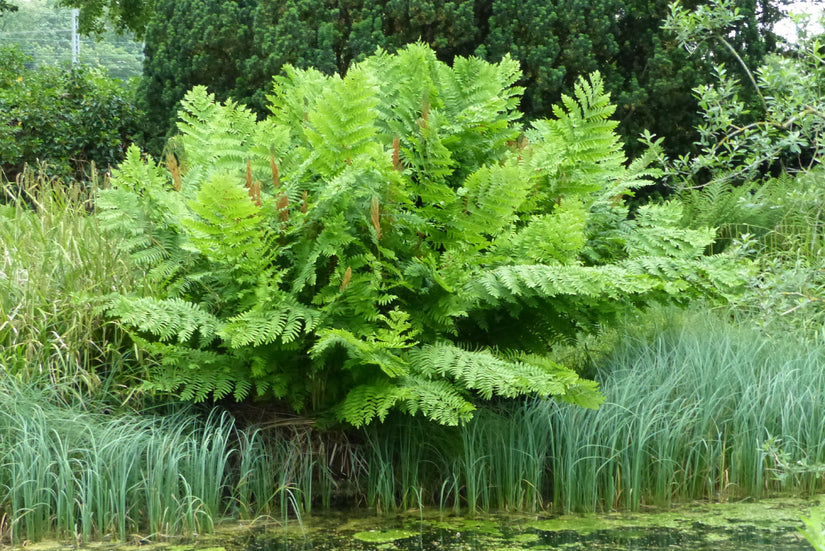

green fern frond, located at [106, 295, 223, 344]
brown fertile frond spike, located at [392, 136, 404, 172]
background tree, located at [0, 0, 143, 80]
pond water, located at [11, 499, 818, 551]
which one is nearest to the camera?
pond water, located at [11, 499, 818, 551]

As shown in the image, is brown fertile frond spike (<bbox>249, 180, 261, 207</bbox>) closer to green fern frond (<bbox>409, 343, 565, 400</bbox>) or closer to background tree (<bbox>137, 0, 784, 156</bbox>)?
green fern frond (<bbox>409, 343, 565, 400</bbox>)

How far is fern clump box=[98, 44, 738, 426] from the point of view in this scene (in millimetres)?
3982

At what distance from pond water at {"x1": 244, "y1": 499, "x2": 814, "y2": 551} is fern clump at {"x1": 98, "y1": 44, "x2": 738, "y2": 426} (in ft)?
1.73

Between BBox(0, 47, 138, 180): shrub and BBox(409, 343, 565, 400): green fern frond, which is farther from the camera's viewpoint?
BBox(0, 47, 138, 180): shrub

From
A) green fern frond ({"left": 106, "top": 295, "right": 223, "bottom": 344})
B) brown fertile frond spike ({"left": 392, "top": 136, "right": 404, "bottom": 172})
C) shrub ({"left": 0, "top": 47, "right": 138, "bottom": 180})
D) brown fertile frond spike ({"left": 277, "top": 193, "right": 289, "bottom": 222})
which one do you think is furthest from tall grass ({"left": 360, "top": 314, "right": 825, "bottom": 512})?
shrub ({"left": 0, "top": 47, "right": 138, "bottom": 180})

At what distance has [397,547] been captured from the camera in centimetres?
376

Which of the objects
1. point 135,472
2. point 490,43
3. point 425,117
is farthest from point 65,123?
point 135,472

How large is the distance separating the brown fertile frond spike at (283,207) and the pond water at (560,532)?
145cm

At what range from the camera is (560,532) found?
3980 millimetres

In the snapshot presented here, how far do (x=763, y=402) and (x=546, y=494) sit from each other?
1310mm

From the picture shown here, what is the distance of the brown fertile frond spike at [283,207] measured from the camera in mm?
4184

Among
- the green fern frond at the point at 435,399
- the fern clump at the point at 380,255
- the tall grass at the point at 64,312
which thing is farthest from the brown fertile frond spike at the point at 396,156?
the tall grass at the point at 64,312

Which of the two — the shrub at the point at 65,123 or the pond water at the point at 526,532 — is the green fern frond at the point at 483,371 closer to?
the pond water at the point at 526,532

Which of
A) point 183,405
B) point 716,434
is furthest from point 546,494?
point 183,405
